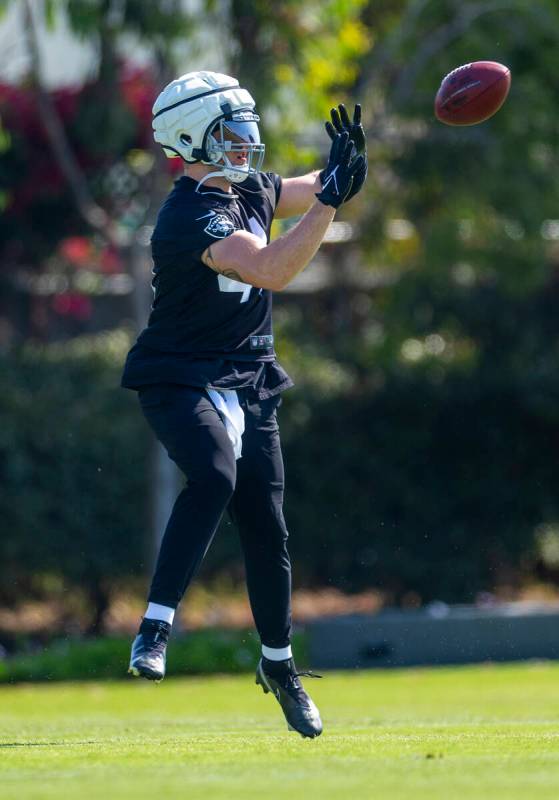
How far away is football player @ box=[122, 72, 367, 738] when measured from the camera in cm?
547

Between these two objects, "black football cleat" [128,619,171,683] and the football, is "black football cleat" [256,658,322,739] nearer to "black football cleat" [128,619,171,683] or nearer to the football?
"black football cleat" [128,619,171,683]

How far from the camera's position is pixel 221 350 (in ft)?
18.6

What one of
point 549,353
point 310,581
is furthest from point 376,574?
point 549,353

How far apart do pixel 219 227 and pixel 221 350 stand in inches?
16.6

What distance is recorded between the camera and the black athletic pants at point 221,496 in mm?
5488

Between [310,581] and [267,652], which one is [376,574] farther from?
[267,652]

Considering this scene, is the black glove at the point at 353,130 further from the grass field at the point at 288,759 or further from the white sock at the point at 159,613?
the grass field at the point at 288,759

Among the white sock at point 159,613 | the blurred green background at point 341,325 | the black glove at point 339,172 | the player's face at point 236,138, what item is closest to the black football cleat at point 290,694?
the white sock at point 159,613

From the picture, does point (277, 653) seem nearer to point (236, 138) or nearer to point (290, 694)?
point (290, 694)

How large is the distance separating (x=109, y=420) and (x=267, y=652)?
272 inches

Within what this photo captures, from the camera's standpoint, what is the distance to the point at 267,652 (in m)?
5.80

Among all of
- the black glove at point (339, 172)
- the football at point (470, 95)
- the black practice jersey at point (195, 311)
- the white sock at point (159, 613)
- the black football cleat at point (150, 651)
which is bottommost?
the black football cleat at point (150, 651)

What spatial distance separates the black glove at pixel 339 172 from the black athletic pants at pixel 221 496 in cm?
74

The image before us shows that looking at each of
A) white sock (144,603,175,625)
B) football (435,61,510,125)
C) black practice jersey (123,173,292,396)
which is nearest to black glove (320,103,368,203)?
black practice jersey (123,173,292,396)
